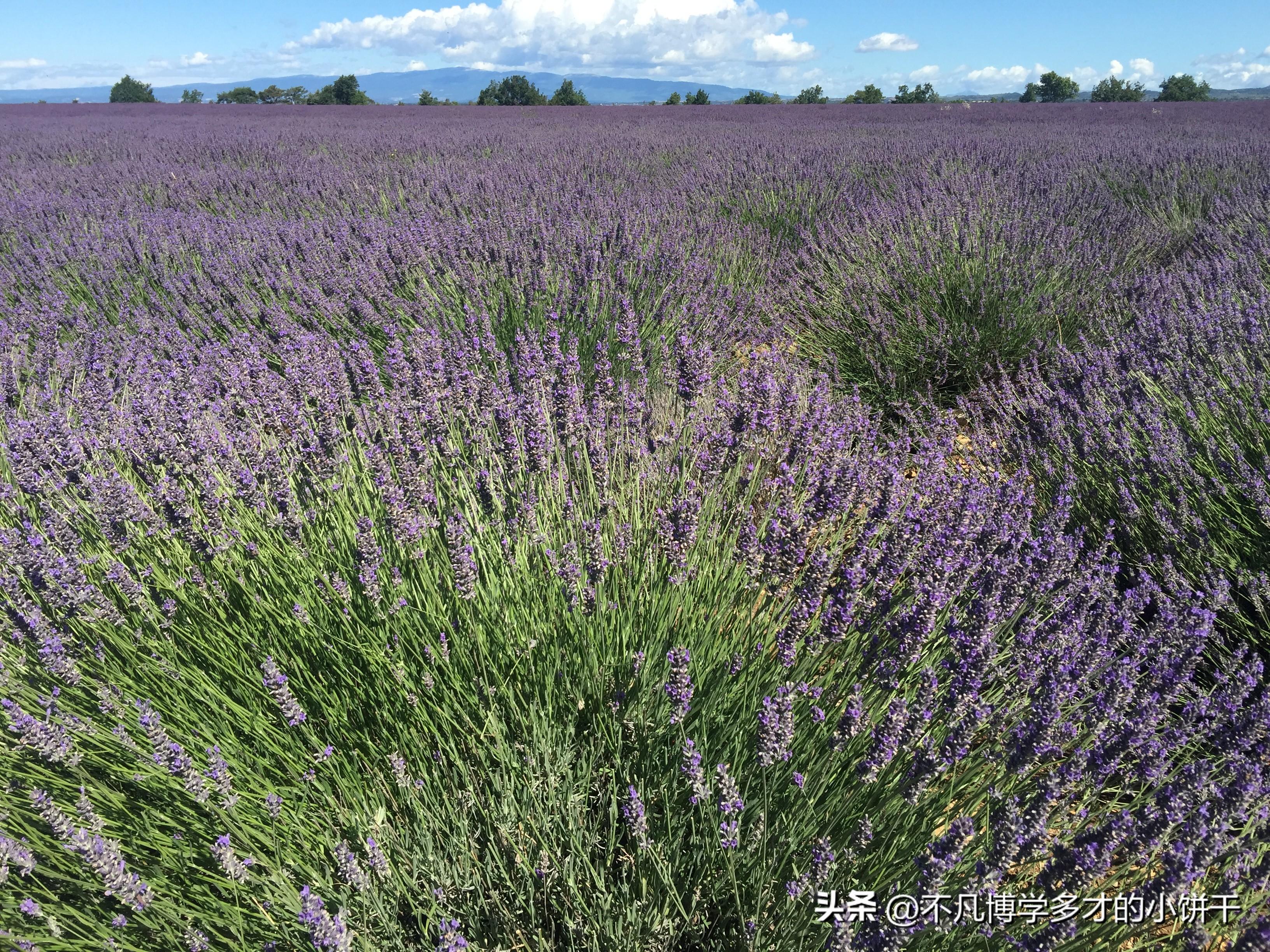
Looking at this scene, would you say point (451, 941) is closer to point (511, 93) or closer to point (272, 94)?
point (511, 93)

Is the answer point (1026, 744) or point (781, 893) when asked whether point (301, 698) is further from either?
point (1026, 744)

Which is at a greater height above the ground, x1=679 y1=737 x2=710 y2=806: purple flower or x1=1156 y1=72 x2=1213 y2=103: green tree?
x1=1156 y1=72 x2=1213 y2=103: green tree

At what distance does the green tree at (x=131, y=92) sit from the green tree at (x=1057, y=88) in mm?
51150

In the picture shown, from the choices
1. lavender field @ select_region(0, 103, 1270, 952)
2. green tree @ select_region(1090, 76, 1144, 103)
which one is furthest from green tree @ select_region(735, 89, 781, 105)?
lavender field @ select_region(0, 103, 1270, 952)

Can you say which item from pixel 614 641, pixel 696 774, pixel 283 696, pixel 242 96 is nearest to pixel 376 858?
pixel 283 696

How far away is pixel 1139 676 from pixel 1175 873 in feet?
1.95

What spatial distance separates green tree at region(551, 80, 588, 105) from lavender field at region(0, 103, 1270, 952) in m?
32.9

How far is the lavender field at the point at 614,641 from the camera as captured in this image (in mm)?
1149

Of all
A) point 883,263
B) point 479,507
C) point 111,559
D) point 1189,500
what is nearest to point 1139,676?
point 1189,500

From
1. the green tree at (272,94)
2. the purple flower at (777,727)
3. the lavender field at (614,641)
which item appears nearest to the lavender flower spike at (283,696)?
the lavender field at (614,641)

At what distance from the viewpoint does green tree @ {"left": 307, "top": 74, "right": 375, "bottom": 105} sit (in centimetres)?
3105

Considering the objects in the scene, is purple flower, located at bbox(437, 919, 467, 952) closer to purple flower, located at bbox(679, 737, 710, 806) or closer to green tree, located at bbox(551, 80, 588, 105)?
purple flower, located at bbox(679, 737, 710, 806)

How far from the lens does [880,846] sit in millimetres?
1268

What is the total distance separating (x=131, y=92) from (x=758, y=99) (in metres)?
35.4
